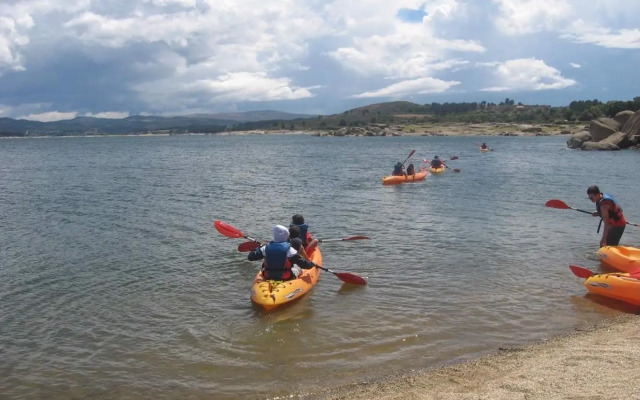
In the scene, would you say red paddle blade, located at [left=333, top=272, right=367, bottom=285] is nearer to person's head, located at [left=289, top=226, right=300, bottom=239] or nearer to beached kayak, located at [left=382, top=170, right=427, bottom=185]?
person's head, located at [left=289, top=226, right=300, bottom=239]

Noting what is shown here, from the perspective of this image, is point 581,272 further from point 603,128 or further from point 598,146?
point 603,128

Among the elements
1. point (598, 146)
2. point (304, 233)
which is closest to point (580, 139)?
point (598, 146)

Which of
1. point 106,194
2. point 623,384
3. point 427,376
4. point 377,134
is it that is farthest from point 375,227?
point 377,134

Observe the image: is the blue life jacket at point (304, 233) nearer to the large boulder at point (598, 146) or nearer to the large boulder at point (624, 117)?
the large boulder at point (598, 146)

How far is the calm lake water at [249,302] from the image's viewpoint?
8648 mm

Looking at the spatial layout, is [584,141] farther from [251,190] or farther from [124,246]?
[124,246]

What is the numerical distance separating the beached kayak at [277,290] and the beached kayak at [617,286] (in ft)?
21.2

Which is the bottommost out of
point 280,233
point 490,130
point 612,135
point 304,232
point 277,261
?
point 277,261

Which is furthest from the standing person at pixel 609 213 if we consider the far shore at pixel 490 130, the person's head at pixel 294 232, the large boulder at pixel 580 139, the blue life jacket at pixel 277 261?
the far shore at pixel 490 130

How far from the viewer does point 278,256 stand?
466 inches

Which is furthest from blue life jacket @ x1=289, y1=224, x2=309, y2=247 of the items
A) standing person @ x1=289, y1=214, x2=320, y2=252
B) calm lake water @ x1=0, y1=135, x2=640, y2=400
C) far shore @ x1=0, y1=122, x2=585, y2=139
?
far shore @ x1=0, y1=122, x2=585, y2=139

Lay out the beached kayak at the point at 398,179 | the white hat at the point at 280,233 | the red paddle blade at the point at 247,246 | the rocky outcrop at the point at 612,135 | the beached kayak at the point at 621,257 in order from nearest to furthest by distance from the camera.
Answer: the white hat at the point at 280,233
the beached kayak at the point at 621,257
the red paddle blade at the point at 247,246
the beached kayak at the point at 398,179
the rocky outcrop at the point at 612,135

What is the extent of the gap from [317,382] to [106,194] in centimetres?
2549

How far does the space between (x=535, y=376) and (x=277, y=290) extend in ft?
18.6
